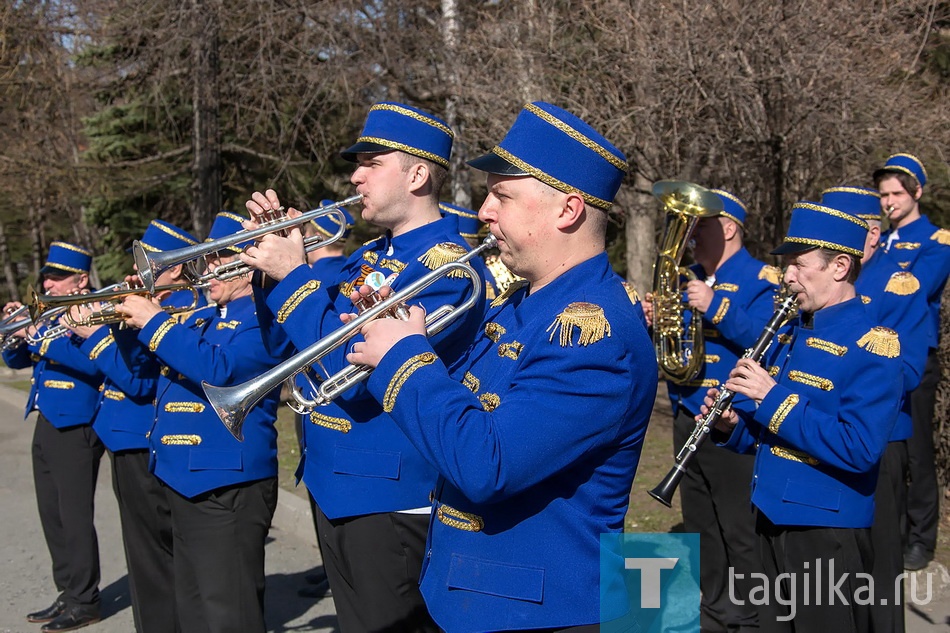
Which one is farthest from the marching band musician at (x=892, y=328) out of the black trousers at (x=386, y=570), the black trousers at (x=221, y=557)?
the black trousers at (x=221, y=557)

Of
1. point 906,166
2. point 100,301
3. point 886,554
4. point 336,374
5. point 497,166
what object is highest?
→ point 497,166

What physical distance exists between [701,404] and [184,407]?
2.77 metres

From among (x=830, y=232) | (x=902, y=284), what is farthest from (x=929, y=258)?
(x=830, y=232)

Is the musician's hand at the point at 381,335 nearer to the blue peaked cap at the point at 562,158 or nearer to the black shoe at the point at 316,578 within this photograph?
the blue peaked cap at the point at 562,158

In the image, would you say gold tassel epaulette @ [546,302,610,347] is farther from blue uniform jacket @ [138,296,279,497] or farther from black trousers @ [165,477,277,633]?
black trousers @ [165,477,277,633]

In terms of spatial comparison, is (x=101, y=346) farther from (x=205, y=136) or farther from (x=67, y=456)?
(x=205, y=136)

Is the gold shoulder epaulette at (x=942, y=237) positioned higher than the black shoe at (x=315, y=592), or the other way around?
the gold shoulder epaulette at (x=942, y=237)

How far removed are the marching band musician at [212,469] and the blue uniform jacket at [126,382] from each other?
53 cm

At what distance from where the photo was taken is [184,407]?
164 inches

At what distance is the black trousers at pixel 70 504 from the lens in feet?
18.7

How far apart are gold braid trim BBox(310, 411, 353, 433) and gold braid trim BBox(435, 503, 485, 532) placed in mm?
961

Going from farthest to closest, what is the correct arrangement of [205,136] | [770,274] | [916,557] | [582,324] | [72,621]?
[205,136], [916,557], [72,621], [770,274], [582,324]

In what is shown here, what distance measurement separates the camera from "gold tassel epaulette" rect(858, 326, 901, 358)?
11.6ft

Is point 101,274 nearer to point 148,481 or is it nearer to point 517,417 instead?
point 148,481
